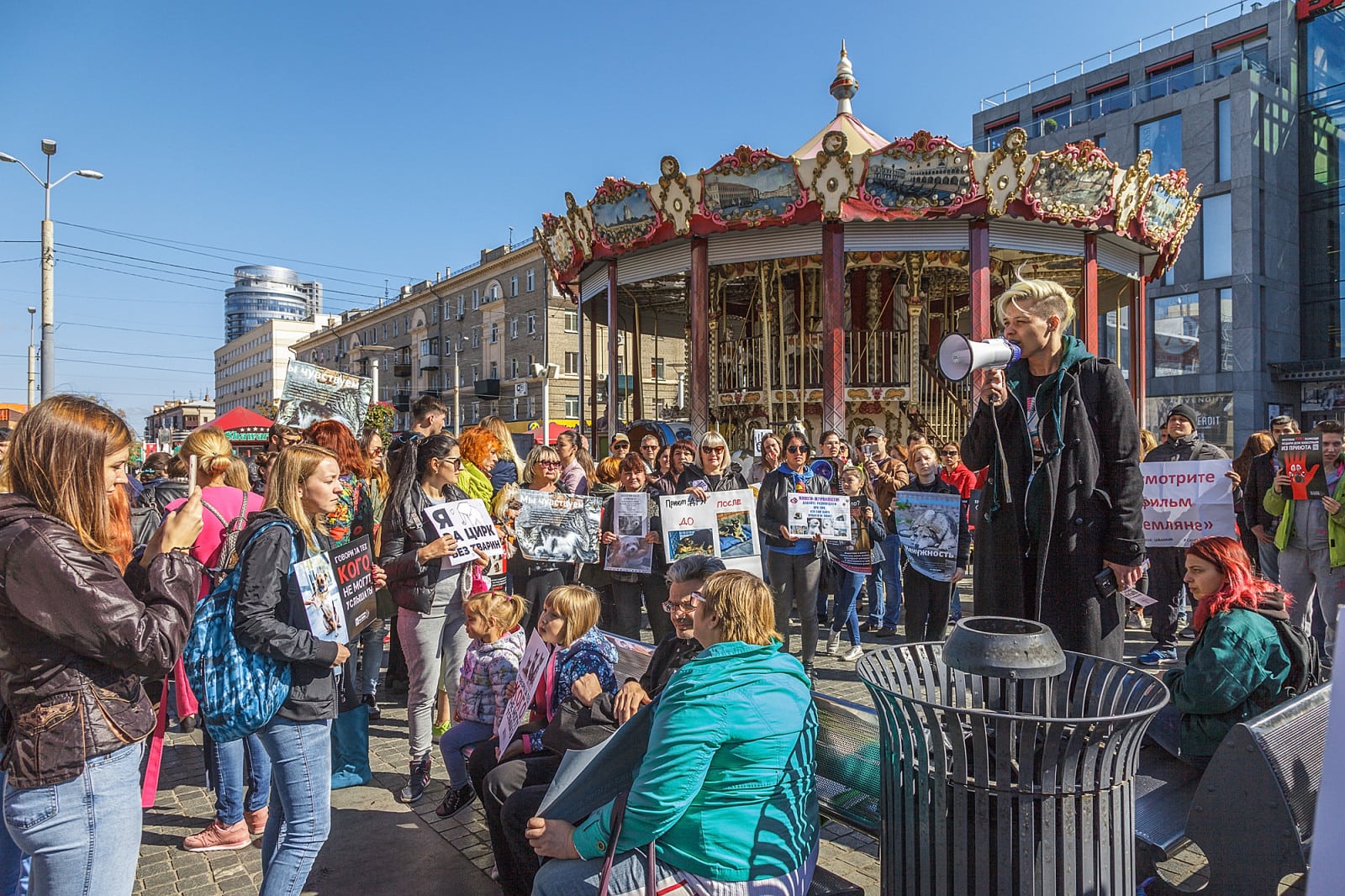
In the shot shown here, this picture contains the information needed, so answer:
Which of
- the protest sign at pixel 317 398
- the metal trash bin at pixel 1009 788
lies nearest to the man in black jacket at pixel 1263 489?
the metal trash bin at pixel 1009 788

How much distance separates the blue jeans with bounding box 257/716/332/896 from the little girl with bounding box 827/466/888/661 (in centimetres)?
520

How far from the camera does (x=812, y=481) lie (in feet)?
22.6

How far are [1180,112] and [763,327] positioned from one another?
30.5 metres

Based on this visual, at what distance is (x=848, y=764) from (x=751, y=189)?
11.8 meters

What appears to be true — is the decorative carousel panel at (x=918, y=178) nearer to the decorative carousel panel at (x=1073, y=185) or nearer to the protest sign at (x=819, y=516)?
the decorative carousel panel at (x=1073, y=185)

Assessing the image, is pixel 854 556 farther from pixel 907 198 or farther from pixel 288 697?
pixel 907 198

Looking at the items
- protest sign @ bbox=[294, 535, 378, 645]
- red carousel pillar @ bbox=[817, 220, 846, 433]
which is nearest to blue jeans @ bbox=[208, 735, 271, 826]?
protest sign @ bbox=[294, 535, 378, 645]

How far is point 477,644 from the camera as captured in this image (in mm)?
4352

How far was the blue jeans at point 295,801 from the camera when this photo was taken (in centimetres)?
288

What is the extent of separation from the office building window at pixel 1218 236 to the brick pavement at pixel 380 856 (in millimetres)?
39185

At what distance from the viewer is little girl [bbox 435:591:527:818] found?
4.21m

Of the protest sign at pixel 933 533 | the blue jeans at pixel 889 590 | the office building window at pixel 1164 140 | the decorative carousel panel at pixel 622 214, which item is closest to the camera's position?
the protest sign at pixel 933 533

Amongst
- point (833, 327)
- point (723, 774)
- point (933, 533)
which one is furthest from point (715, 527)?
point (833, 327)

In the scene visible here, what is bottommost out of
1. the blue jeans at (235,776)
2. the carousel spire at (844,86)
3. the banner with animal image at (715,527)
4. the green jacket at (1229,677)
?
the blue jeans at (235,776)
